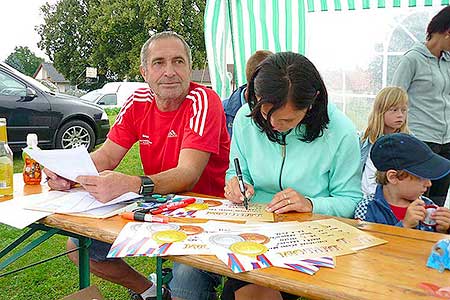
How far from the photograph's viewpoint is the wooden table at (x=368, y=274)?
3.22 ft

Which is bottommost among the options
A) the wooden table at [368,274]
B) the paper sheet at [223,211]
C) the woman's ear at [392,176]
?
the wooden table at [368,274]

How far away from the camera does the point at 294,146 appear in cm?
174

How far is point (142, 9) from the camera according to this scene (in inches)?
891

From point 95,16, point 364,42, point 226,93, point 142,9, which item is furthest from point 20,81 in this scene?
point 95,16

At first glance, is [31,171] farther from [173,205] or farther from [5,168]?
[173,205]

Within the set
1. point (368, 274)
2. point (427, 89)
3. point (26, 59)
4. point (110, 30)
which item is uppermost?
point (26, 59)

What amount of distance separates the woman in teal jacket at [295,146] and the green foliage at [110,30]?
2094 centimetres

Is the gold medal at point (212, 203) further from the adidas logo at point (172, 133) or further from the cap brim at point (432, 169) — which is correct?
the cap brim at point (432, 169)

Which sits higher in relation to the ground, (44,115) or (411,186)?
(44,115)

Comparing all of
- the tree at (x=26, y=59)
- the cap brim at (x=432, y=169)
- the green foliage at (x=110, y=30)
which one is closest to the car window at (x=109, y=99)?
the green foliage at (x=110, y=30)

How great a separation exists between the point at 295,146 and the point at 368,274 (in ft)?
2.40

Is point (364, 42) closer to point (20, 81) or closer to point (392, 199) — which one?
point (392, 199)

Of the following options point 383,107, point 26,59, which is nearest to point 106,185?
point 383,107

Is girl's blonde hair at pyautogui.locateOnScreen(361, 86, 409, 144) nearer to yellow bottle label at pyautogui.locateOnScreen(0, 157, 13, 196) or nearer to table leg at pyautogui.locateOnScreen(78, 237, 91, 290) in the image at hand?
table leg at pyautogui.locateOnScreen(78, 237, 91, 290)
